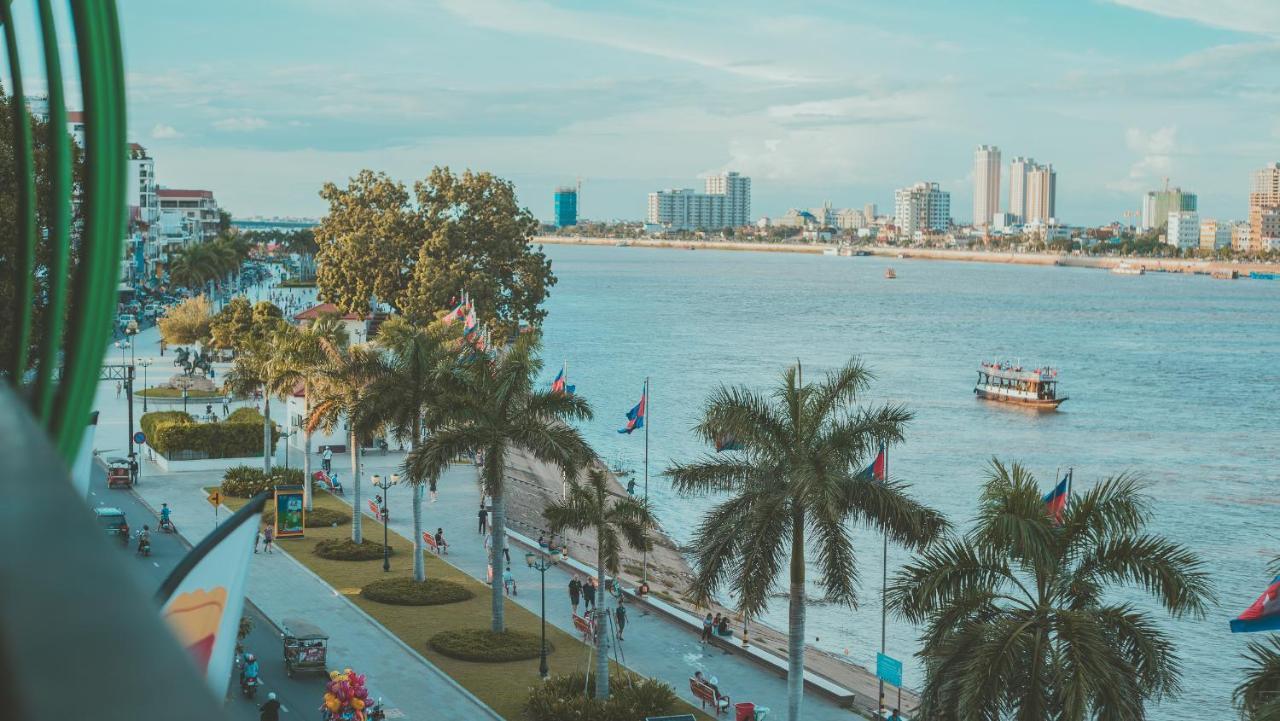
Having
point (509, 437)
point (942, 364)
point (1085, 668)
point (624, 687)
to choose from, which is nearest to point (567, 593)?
point (509, 437)

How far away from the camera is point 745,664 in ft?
105

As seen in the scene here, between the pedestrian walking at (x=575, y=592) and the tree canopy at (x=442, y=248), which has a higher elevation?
the tree canopy at (x=442, y=248)

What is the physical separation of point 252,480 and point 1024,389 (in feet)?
183

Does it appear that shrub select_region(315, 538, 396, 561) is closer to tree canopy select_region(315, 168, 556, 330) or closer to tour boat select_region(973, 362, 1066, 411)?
tree canopy select_region(315, 168, 556, 330)

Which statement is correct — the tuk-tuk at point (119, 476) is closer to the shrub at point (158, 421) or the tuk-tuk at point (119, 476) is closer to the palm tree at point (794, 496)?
the shrub at point (158, 421)

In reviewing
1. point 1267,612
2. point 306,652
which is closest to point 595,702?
point 306,652

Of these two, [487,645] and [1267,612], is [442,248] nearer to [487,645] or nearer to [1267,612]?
A: [487,645]

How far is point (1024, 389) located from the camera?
88.9 meters

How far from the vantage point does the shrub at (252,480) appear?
161ft

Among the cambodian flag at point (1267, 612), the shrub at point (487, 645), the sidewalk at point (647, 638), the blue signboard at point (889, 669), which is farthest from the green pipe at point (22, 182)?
the shrub at point (487, 645)

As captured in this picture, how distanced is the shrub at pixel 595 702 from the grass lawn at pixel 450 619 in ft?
1.24

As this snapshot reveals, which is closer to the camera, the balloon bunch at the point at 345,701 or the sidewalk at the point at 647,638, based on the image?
the balloon bunch at the point at 345,701

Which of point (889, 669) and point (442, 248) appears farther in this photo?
point (442, 248)

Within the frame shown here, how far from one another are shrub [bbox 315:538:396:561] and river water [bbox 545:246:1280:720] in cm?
1228
